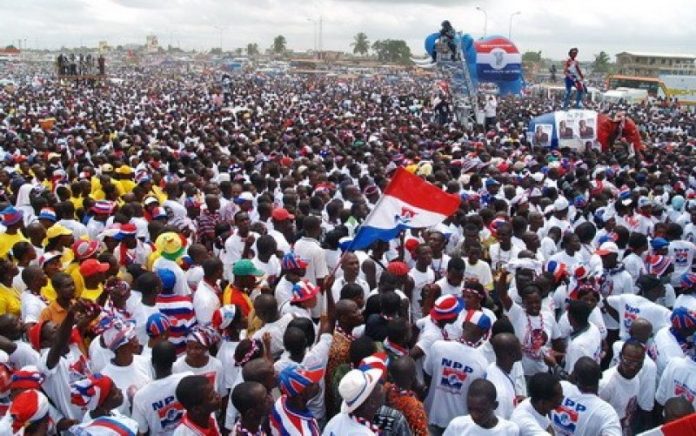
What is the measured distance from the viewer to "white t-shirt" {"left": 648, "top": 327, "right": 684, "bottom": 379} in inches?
163

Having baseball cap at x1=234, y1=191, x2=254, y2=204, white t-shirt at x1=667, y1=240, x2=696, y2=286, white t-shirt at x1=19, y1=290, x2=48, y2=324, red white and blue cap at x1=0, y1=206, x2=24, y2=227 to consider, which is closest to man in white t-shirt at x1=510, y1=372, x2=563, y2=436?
white t-shirt at x1=19, y1=290, x2=48, y2=324

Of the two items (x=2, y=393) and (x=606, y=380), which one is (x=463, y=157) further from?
(x=2, y=393)

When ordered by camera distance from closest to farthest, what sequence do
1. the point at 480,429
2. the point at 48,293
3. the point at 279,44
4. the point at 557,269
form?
the point at 480,429 → the point at 48,293 → the point at 557,269 → the point at 279,44

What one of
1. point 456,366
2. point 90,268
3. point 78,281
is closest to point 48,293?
point 78,281

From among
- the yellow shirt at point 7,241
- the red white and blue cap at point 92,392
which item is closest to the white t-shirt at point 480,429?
the red white and blue cap at point 92,392

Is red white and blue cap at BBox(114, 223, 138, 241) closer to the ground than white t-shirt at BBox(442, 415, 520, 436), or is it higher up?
higher up

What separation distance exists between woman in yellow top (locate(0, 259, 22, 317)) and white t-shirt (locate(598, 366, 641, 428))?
4402 mm

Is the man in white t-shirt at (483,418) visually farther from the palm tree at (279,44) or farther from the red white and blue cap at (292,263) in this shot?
the palm tree at (279,44)

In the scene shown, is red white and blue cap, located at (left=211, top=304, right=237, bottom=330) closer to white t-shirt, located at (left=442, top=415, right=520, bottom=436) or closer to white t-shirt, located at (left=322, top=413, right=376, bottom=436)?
white t-shirt, located at (left=322, top=413, right=376, bottom=436)

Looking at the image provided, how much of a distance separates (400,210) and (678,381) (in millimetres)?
2440

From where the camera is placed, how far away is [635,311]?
4.91m

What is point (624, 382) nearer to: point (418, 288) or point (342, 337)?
point (342, 337)

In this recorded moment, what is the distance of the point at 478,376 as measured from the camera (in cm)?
394

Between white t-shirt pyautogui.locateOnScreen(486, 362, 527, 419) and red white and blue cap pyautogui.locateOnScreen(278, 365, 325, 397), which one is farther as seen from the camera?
white t-shirt pyautogui.locateOnScreen(486, 362, 527, 419)
